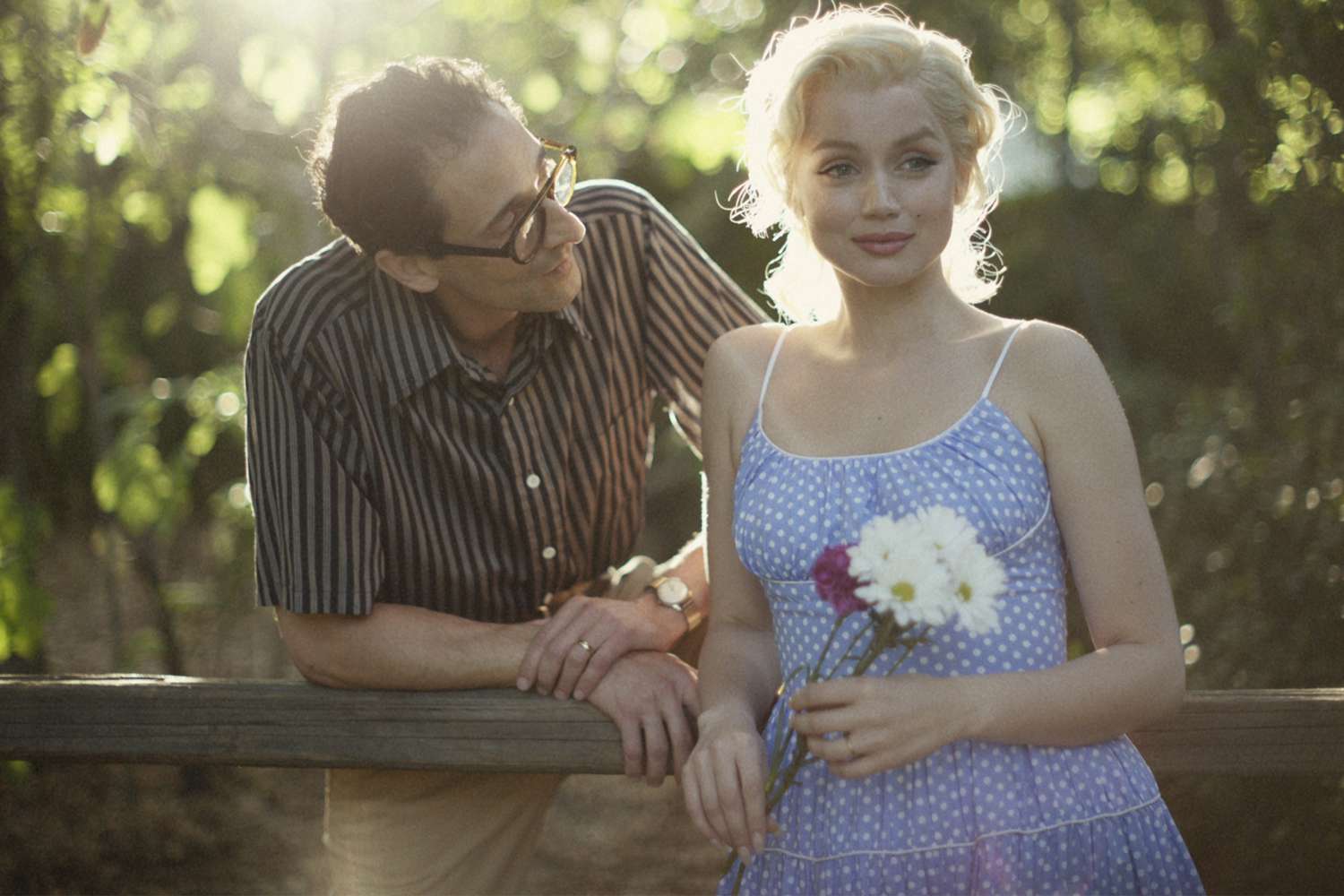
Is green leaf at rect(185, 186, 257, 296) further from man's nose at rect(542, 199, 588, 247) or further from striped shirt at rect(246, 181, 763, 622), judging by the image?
man's nose at rect(542, 199, 588, 247)

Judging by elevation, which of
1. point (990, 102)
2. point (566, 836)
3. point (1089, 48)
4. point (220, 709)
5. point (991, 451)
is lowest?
point (566, 836)

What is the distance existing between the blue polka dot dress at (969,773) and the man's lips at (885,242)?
22cm

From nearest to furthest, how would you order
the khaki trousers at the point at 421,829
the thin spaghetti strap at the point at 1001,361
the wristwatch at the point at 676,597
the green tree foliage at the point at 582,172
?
the thin spaghetti strap at the point at 1001,361 → the wristwatch at the point at 676,597 → the khaki trousers at the point at 421,829 → the green tree foliage at the point at 582,172

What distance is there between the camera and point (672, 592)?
99.2 inches

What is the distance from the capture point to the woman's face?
79.6 inches

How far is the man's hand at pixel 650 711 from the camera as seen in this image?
2.12 metres

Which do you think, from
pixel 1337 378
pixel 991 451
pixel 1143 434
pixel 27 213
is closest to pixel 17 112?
pixel 27 213

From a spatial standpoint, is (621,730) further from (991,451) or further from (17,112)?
(17,112)

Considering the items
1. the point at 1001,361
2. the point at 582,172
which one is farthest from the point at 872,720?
the point at 582,172

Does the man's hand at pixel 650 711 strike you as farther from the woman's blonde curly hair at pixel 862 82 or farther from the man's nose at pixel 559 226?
the man's nose at pixel 559 226

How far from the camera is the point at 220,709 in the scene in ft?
7.47

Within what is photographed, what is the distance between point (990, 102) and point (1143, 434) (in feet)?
17.9

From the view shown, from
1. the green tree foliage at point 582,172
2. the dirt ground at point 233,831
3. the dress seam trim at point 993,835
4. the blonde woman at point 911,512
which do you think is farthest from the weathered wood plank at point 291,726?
the dirt ground at point 233,831

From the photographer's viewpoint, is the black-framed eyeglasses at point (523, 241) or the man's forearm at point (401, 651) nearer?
the man's forearm at point (401, 651)
